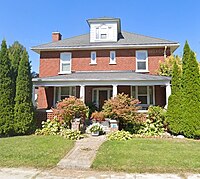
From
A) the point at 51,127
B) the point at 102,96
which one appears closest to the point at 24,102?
the point at 51,127

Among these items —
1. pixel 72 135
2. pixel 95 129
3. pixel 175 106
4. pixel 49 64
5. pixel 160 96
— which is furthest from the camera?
pixel 49 64

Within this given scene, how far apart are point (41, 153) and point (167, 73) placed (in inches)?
473

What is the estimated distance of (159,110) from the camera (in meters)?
14.1

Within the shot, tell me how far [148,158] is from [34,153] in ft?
13.6

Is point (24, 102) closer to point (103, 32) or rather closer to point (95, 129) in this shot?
point (95, 129)

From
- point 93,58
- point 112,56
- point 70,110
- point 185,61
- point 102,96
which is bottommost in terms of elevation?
point 70,110

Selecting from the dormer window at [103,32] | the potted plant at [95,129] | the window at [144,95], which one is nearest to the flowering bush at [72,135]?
the potted plant at [95,129]

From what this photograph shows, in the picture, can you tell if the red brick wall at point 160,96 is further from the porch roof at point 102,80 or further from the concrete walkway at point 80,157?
the concrete walkway at point 80,157

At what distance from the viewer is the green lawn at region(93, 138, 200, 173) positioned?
259 inches

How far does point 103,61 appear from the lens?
1903 cm

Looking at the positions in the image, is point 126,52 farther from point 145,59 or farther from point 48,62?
point 48,62

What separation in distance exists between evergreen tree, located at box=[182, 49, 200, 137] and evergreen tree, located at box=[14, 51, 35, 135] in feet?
29.2

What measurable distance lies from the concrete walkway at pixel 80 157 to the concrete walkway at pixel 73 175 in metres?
0.44

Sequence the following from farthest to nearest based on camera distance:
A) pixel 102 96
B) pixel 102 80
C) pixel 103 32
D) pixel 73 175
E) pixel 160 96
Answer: pixel 103 32, pixel 102 96, pixel 160 96, pixel 102 80, pixel 73 175
